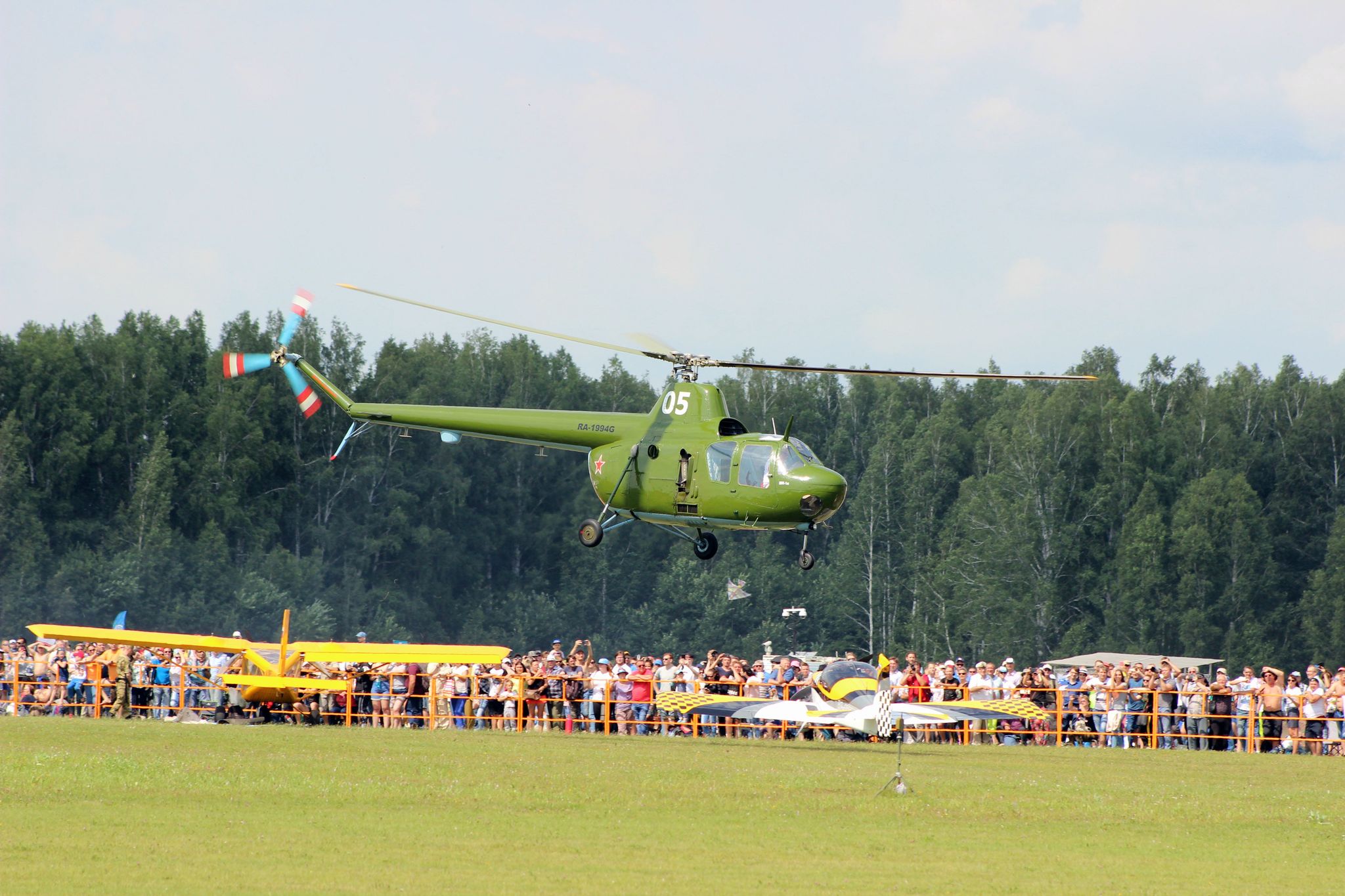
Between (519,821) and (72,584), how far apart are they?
56.0 metres

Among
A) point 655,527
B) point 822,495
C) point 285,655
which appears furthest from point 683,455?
point 655,527

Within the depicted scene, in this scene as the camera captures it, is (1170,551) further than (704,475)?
Yes

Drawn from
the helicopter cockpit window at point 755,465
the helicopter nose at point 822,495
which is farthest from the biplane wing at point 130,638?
the helicopter nose at point 822,495

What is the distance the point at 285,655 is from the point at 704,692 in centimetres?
741

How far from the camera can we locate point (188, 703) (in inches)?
1296

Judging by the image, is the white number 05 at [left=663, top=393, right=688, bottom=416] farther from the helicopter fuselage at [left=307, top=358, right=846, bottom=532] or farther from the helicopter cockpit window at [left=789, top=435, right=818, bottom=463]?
the helicopter cockpit window at [left=789, top=435, right=818, bottom=463]

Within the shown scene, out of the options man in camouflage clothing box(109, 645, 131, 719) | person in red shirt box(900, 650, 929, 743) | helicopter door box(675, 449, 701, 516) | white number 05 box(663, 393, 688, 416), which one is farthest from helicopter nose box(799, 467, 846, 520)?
man in camouflage clothing box(109, 645, 131, 719)

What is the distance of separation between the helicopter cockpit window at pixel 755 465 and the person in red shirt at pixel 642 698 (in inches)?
205

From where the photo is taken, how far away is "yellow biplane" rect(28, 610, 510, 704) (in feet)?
94.0

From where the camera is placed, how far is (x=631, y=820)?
52.5 ft

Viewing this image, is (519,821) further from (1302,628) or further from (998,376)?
(1302,628)

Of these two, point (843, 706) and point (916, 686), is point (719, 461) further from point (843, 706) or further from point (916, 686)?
point (916, 686)

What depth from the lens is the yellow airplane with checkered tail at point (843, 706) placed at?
25.8 m

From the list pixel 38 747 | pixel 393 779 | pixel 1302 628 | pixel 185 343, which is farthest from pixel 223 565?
pixel 393 779
